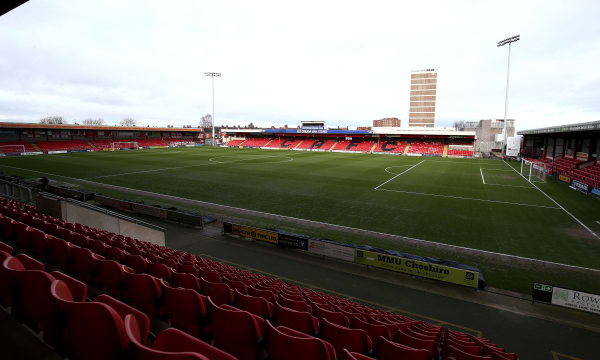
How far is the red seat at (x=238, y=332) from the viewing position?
11.4 feet

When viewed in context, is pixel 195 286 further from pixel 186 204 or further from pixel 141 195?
pixel 141 195

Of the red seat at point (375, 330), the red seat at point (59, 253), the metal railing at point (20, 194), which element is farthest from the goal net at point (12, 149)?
the red seat at point (375, 330)

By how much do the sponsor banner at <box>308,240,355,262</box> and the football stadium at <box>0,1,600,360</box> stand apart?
4 centimetres

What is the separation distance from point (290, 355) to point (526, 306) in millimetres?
9433

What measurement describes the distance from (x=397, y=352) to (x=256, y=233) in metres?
10.5

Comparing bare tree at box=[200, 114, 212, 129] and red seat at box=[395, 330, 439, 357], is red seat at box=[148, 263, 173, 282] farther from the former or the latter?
bare tree at box=[200, 114, 212, 129]

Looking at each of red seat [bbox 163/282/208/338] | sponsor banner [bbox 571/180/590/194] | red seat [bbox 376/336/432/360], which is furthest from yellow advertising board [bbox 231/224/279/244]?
sponsor banner [bbox 571/180/590/194]

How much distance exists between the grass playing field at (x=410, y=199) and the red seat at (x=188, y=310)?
43.4 feet

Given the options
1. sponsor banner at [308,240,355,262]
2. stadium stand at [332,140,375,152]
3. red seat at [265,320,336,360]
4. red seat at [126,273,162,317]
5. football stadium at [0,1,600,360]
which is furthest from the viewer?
stadium stand at [332,140,375,152]

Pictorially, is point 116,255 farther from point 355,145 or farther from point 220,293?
point 355,145

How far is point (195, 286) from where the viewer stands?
5.24 metres

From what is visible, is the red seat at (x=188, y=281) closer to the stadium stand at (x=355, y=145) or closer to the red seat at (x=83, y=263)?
the red seat at (x=83, y=263)

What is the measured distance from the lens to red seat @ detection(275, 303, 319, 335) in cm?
429

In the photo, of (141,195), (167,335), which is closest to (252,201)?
(141,195)
